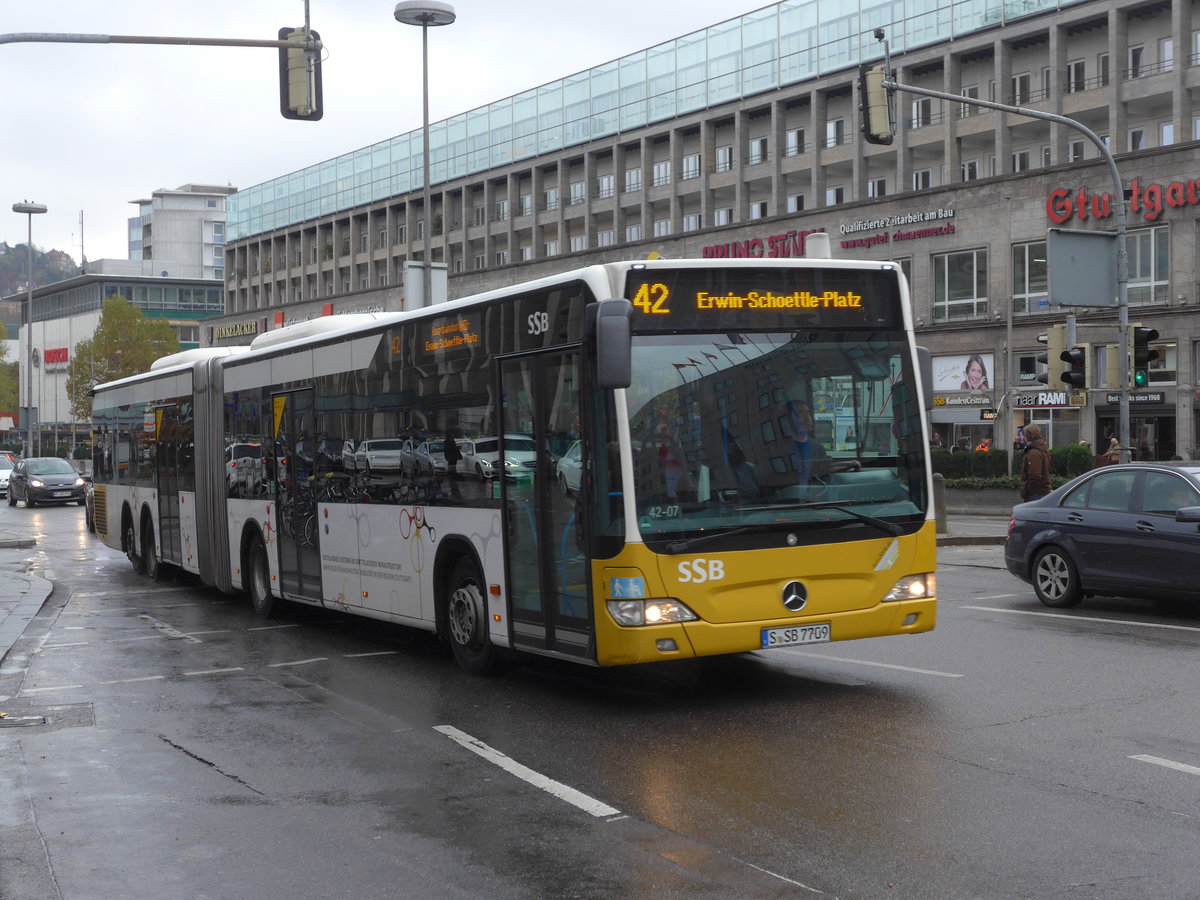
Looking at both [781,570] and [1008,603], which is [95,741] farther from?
[1008,603]

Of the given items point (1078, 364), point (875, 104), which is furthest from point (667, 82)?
point (875, 104)

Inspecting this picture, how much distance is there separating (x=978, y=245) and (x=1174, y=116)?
7.62 m

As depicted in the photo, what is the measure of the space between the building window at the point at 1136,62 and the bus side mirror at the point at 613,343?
46.3 metres

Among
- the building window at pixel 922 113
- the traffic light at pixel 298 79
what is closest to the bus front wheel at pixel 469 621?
the traffic light at pixel 298 79

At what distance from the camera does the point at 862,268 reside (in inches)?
363

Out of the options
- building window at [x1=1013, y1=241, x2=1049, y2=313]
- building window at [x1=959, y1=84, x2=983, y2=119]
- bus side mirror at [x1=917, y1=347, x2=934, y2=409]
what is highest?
building window at [x1=959, y1=84, x2=983, y2=119]

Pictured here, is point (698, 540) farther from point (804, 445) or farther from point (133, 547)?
point (133, 547)

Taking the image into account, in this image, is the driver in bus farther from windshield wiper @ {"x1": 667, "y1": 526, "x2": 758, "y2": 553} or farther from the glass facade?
the glass facade

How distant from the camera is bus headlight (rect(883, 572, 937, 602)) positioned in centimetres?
914

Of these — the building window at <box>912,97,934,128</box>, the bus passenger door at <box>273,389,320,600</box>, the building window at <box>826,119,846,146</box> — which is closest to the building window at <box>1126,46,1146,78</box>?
the building window at <box>912,97,934,128</box>

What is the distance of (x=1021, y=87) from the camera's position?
5244cm

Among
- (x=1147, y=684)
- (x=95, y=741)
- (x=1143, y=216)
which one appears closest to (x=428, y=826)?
(x=95, y=741)

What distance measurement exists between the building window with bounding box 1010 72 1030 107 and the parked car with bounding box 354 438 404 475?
150 feet

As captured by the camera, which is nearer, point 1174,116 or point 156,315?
point 1174,116
